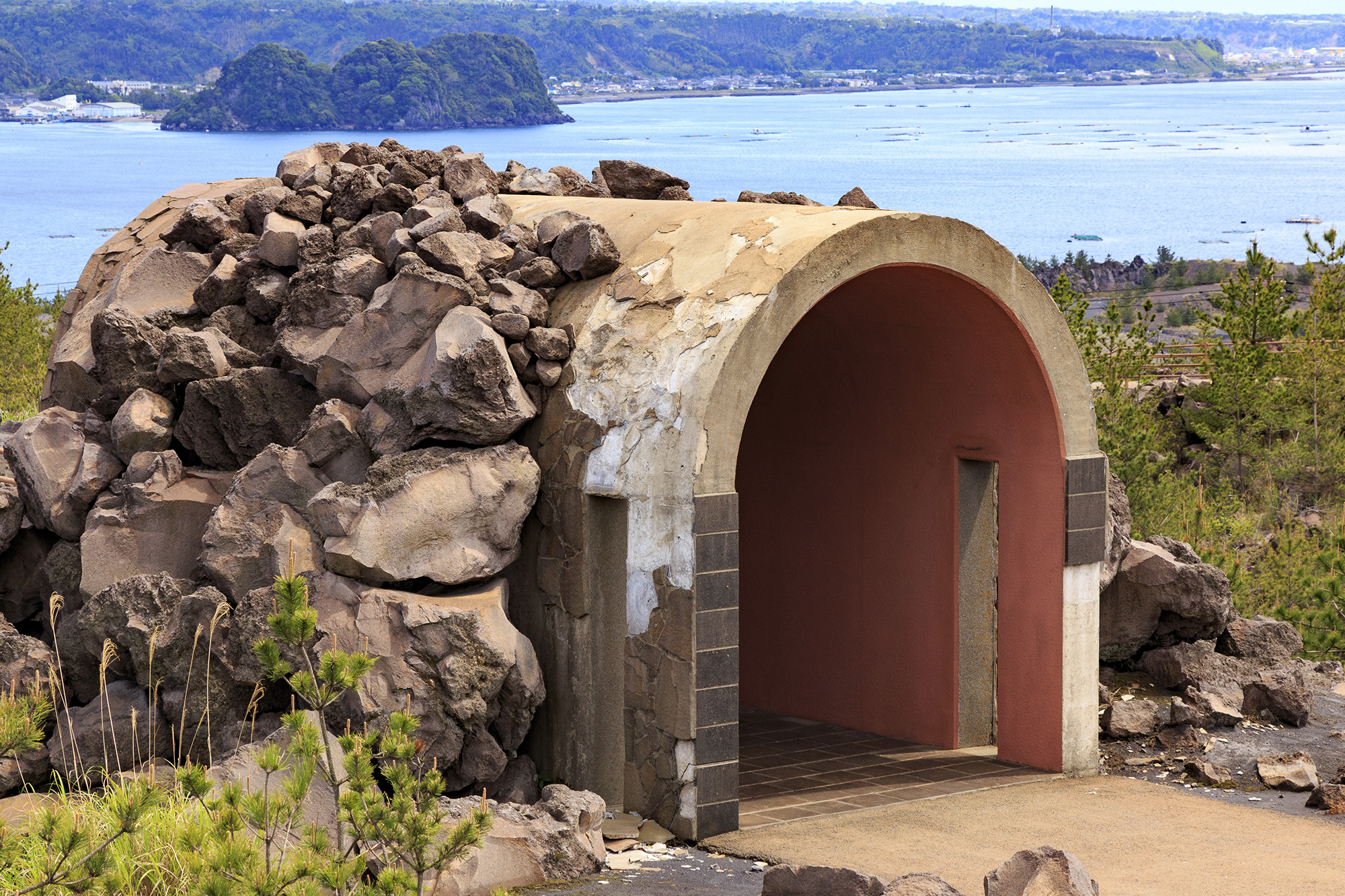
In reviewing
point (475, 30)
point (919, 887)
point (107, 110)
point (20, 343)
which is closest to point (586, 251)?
point (919, 887)

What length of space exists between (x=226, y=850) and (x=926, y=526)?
5.80 metres

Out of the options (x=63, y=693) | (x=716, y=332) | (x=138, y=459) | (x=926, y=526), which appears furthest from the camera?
(x=926, y=526)

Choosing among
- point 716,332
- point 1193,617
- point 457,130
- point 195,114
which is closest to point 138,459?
point 716,332

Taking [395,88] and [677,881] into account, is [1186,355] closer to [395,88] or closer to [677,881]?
[677,881]

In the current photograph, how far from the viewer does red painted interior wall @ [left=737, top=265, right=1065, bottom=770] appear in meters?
8.14

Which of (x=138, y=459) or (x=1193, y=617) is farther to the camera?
(x=1193, y=617)

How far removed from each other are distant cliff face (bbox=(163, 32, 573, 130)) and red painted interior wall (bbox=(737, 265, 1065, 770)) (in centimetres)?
6033

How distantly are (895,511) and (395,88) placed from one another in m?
63.8

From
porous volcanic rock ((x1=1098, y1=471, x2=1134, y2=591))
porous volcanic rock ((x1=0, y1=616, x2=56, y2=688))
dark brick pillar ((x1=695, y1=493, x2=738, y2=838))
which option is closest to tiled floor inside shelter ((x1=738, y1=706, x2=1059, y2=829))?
dark brick pillar ((x1=695, y1=493, x2=738, y2=838))

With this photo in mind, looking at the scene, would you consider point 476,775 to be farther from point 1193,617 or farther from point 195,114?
point 195,114

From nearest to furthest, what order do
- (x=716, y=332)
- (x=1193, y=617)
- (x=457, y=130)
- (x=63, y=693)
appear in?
(x=716, y=332) < (x=63, y=693) < (x=1193, y=617) < (x=457, y=130)

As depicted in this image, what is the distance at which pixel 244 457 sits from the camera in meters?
8.33

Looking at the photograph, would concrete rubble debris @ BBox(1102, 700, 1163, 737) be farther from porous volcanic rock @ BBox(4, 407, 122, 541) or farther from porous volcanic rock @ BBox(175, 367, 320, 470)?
porous volcanic rock @ BBox(4, 407, 122, 541)

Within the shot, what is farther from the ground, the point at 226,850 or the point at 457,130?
the point at 457,130
